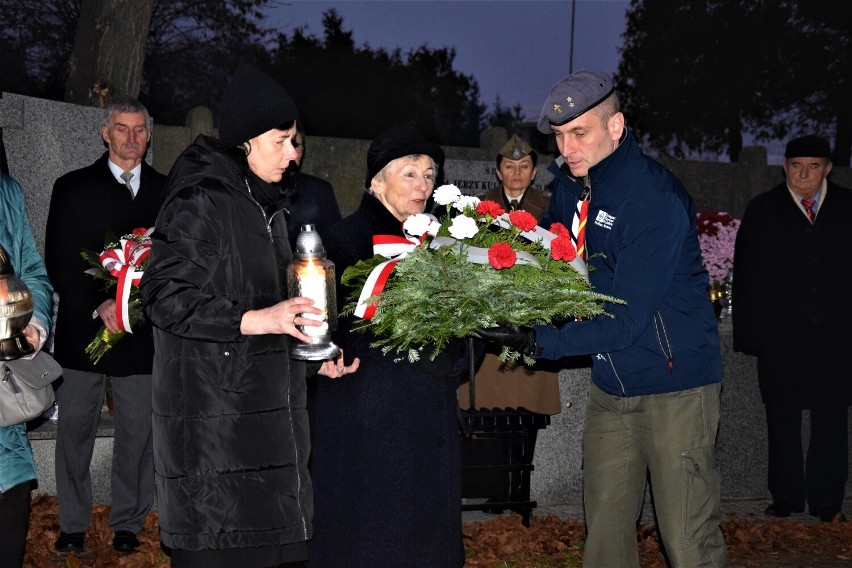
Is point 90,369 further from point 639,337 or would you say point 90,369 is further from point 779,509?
point 779,509

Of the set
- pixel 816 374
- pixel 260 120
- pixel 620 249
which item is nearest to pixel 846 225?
pixel 816 374

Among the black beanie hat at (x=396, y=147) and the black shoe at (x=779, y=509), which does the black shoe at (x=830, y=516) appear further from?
the black beanie hat at (x=396, y=147)

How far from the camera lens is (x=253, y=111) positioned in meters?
3.95

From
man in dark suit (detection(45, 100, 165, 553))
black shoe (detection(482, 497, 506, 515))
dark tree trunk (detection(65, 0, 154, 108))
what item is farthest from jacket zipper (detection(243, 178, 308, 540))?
dark tree trunk (detection(65, 0, 154, 108))

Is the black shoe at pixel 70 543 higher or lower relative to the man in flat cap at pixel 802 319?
lower

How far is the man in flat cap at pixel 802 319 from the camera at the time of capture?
8219 mm

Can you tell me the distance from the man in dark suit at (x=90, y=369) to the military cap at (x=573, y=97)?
10.2 feet

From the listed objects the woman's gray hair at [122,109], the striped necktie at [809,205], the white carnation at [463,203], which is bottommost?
Answer: the white carnation at [463,203]

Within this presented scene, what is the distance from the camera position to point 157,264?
3799mm

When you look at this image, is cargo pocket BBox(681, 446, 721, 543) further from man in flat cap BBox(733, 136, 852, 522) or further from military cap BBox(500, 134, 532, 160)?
military cap BBox(500, 134, 532, 160)

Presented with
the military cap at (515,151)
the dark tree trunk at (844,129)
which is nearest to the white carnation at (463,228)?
Answer: the military cap at (515,151)

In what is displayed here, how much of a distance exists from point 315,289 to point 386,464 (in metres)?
0.96

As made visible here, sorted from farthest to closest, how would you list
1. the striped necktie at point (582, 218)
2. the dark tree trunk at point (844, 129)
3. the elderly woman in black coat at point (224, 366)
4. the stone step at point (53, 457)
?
the dark tree trunk at point (844, 129), the stone step at point (53, 457), the striped necktie at point (582, 218), the elderly woman in black coat at point (224, 366)

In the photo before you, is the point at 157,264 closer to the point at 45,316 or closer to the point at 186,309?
the point at 186,309
